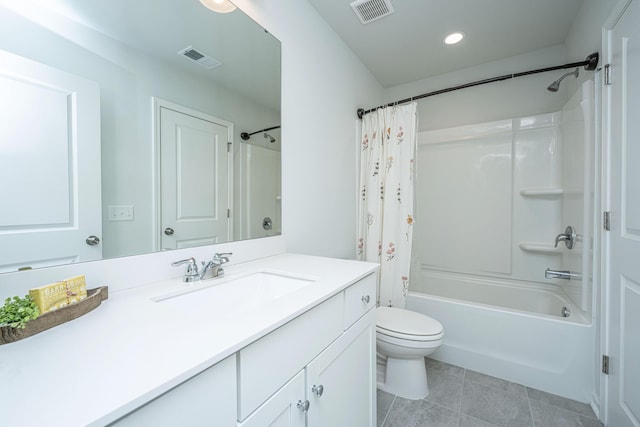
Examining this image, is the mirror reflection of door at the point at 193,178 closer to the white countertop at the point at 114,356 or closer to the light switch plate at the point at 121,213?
Answer: the light switch plate at the point at 121,213

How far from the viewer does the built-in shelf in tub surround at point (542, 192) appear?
6.63ft

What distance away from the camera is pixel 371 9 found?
1692 millimetres

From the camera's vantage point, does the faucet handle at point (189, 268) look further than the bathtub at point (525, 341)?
No

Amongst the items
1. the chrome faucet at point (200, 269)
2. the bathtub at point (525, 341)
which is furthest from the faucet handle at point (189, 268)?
the bathtub at point (525, 341)

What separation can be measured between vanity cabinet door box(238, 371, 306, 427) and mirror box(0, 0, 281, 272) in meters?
0.65

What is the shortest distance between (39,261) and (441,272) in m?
2.75

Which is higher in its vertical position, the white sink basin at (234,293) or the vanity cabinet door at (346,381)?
the white sink basin at (234,293)

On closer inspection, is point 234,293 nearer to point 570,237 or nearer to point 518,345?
point 518,345

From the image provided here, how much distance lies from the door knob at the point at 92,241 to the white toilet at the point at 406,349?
55.4 inches

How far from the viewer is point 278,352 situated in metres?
0.63

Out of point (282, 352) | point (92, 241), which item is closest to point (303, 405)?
point (282, 352)

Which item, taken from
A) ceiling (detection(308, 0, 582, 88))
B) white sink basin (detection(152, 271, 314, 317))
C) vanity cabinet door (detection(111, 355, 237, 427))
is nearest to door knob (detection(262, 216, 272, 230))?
white sink basin (detection(152, 271, 314, 317))

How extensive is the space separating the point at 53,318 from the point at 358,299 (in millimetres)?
880

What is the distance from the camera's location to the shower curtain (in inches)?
74.9
